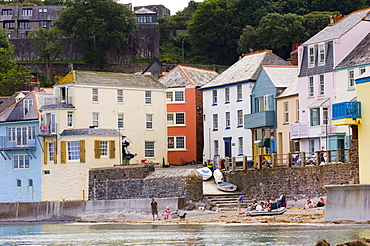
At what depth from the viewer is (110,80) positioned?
7269 cm

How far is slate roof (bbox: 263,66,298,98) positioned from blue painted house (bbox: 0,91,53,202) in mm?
17656

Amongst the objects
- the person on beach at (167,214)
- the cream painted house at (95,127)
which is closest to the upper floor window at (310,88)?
the person on beach at (167,214)

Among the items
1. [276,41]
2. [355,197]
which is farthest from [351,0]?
[355,197]

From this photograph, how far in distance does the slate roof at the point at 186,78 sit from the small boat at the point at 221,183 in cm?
1920

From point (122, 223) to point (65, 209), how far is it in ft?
28.1

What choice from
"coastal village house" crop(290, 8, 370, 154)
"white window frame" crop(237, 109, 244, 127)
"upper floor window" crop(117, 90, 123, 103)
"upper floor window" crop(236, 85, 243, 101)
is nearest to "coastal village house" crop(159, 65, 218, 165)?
"upper floor window" crop(117, 90, 123, 103)

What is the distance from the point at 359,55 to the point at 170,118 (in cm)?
2518

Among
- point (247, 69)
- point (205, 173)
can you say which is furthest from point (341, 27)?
point (247, 69)

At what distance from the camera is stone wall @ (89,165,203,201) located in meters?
58.4

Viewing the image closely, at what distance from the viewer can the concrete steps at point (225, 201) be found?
2205 inches

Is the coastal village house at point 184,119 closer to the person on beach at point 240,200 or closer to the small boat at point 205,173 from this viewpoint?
the small boat at point 205,173

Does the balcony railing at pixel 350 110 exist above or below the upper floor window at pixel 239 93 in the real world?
below

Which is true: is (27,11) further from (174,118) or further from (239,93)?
(239,93)

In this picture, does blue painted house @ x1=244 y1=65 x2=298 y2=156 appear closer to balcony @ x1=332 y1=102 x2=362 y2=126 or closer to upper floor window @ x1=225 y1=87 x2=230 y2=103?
upper floor window @ x1=225 y1=87 x2=230 y2=103
